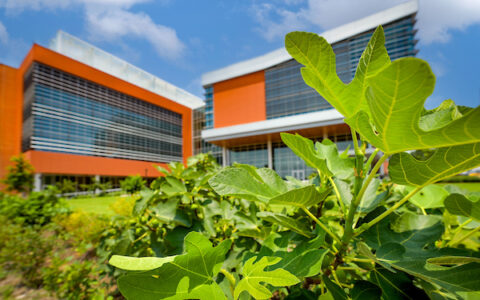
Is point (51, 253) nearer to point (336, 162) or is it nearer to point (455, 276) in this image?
point (336, 162)

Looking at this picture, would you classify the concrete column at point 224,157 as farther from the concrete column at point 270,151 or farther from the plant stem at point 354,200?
the plant stem at point 354,200

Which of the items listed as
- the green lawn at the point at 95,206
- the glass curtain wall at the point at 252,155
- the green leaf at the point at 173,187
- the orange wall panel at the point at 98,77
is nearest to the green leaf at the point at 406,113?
the green leaf at the point at 173,187

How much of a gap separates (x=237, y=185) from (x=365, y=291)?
1.08 feet

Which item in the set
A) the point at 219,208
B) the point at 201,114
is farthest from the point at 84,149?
the point at 219,208

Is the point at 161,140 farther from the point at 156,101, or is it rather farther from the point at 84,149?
the point at 84,149

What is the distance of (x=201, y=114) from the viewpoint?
30156 mm

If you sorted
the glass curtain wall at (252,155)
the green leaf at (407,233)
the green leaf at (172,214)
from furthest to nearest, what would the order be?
the glass curtain wall at (252,155)
the green leaf at (172,214)
the green leaf at (407,233)

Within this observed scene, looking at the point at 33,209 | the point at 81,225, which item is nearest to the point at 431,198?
the point at 81,225

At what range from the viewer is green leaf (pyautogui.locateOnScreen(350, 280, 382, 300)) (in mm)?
435

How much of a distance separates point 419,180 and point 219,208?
0.64 m

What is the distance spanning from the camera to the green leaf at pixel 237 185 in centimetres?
42

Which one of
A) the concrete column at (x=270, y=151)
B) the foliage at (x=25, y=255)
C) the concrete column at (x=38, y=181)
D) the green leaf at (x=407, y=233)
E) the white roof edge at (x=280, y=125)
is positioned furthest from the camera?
the concrete column at (x=270, y=151)

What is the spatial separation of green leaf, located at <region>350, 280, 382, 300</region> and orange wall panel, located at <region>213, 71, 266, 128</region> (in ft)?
69.7

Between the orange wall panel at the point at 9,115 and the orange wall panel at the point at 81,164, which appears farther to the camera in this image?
the orange wall panel at the point at 9,115
